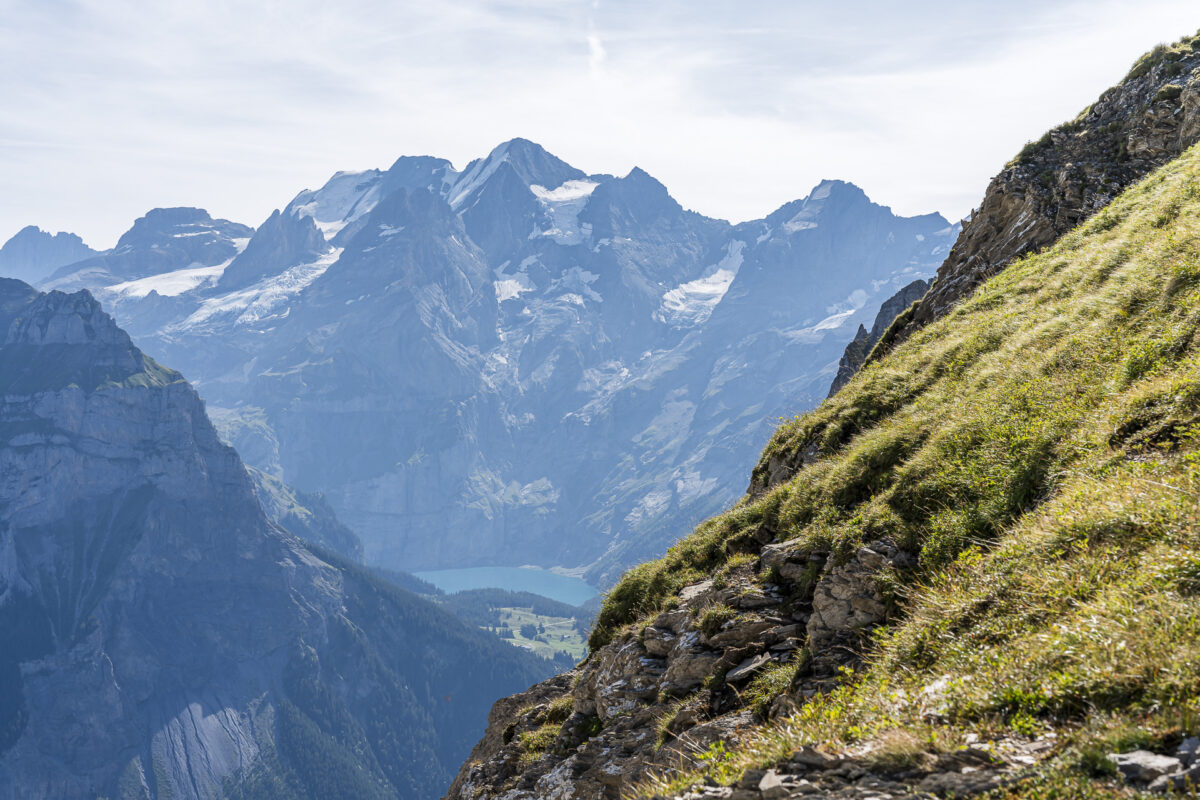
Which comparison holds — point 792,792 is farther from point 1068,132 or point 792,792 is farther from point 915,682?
point 1068,132

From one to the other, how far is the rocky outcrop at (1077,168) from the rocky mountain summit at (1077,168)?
4cm

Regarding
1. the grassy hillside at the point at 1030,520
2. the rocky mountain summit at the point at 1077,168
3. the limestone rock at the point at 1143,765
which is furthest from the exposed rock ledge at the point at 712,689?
the rocky mountain summit at the point at 1077,168

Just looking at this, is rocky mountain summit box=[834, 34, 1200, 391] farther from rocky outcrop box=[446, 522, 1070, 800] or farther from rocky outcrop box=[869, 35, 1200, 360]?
rocky outcrop box=[446, 522, 1070, 800]

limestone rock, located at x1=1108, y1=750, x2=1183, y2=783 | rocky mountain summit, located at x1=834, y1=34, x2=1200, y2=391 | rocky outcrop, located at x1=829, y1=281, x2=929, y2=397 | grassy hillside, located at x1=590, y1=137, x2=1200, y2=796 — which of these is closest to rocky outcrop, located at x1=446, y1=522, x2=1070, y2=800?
grassy hillside, located at x1=590, y1=137, x2=1200, y2=796

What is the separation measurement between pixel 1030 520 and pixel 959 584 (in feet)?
4.69

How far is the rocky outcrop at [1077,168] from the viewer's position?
1082 inches

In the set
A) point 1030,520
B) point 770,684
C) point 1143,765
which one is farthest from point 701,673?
point 1143,765

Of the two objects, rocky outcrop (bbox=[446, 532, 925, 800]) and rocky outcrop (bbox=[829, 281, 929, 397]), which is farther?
rocky outcrop (bbox=[829, 281, 929, 397])

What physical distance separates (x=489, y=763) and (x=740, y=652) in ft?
28.0

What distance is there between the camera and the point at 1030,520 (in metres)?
9.99

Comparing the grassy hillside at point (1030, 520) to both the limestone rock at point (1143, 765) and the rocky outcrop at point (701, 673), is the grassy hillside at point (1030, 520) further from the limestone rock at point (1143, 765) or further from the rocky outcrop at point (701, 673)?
the rocky outcrop at point (701, 673)

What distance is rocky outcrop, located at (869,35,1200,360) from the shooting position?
2748 centimetres

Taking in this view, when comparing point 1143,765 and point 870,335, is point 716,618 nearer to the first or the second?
point 1143,765

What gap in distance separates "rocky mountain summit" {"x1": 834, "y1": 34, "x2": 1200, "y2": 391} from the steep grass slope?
20.2 feet
